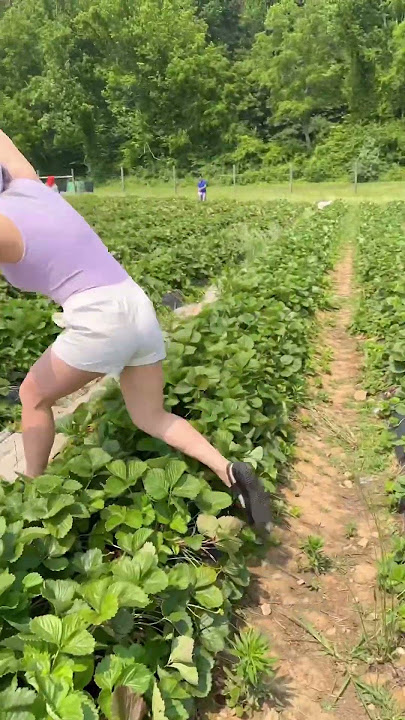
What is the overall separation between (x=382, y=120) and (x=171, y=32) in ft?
55.5

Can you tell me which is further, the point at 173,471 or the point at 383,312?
the point at 383,312

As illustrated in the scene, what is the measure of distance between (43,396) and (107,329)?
453 mm

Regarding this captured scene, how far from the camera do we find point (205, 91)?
46.8 metres

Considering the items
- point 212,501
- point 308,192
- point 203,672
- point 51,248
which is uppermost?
point 51,248

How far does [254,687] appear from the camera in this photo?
230cm

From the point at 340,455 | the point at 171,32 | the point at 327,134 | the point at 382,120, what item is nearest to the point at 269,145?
the point at 327,134

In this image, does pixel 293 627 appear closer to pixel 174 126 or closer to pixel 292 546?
pixel 292 546

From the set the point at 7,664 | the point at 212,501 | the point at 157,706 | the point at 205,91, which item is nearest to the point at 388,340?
the point at 212,501

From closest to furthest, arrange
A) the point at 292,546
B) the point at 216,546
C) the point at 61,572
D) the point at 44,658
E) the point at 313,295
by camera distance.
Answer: the point at 44,658
the point at 61,572
the point at 216,546
the point at 292,546
the point at 313,295

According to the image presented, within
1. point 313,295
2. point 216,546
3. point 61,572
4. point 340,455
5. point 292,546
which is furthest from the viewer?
point 313,295

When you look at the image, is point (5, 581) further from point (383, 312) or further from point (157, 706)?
point (383, 312)

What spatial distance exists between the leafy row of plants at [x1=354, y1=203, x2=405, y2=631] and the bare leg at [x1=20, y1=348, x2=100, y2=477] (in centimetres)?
146

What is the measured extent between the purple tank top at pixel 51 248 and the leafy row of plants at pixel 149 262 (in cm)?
238

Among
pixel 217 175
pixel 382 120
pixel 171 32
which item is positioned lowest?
pixel 217 175
